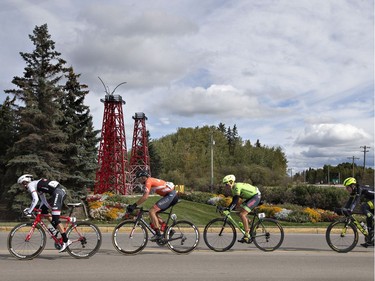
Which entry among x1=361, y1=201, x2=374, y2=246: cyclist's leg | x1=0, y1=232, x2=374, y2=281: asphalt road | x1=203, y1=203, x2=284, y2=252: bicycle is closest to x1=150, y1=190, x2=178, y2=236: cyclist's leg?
x1=0, y1=232, x2=374, y2=281: asphalt road

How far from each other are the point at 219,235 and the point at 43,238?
3.98m

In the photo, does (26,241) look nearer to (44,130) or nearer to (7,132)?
(44,130)

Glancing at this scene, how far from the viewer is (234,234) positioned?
10125 mm

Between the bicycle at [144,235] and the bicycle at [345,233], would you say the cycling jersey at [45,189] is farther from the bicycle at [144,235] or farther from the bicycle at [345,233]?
the bicycle at [345,233]

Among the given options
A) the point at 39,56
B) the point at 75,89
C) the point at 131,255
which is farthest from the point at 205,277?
the point at 75,89

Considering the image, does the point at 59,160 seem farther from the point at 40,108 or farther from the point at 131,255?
the point at 131,255

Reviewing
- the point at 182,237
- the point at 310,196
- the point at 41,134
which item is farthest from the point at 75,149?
the point at 182,237

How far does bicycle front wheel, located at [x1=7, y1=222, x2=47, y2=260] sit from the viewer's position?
29.2 feet

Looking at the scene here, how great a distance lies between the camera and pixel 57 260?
28.7ft

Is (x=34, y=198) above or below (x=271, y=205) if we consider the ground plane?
above

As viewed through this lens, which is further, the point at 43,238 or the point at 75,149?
the point at 75,149

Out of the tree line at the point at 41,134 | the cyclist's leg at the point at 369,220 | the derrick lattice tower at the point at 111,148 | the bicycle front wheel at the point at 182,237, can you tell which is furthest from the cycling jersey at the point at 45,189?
the derrick lattice tower at the point at 111,148

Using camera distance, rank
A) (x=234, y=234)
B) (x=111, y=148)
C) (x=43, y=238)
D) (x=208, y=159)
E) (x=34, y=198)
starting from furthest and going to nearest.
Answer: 1. (x=208, y=159)
2. (x=111, y=148)
3. (x=234, y=234)
4. (x=43, y=238)
5. (x=34, y=198)

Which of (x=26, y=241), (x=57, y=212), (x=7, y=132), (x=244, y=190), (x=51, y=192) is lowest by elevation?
(x=26, y=241)
